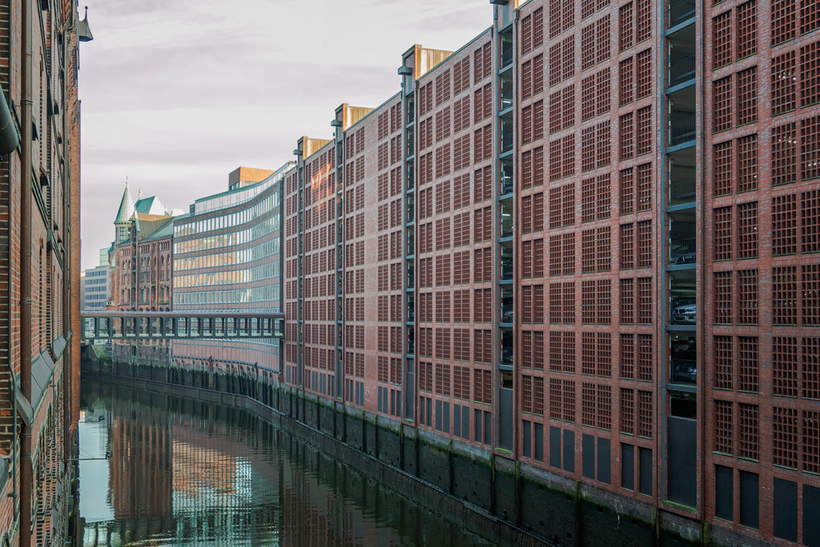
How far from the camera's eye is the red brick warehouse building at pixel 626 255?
21.8m

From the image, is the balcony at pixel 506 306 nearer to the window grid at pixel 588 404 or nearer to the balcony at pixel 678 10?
the window grid at pixel 588 404

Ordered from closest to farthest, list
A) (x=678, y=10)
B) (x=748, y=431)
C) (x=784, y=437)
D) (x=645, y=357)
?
(x=784, y=437) < (x=748, y=431) < (x=678, y=10) < (x=645, y=357)

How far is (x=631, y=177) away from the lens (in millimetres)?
28219

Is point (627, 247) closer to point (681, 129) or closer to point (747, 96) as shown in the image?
point (681, 129)

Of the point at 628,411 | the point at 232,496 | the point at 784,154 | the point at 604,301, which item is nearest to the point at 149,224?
the point at 232,496

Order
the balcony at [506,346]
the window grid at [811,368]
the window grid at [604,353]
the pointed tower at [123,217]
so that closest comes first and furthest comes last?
1. the window grid at [811,368]
2. the window grid at [604,353]
3. the balcony at [506,346]
4. the pointed tower at [123,217]

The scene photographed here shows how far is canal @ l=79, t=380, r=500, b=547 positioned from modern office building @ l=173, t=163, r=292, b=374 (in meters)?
17.0

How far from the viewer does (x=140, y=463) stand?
5625 cm

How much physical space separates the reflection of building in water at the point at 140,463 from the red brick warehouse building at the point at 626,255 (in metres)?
14.9

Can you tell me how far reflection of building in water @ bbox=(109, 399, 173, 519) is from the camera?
44250 millimetres

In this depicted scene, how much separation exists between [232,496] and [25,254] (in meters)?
39.4

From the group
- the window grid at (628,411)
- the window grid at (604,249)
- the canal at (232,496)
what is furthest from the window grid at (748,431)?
the canal at (232,496)

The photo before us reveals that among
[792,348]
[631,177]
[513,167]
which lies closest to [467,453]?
[513,167]

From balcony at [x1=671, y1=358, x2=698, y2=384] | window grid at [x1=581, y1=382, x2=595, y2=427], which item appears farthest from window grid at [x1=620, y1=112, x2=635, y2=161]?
window grid at [x1=581, y1=382, x2=595, y2=427]
